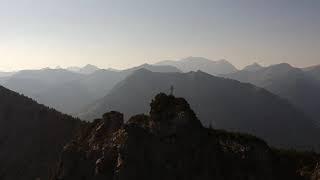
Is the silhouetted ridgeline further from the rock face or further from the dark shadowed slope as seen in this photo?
the dark shadowed slope

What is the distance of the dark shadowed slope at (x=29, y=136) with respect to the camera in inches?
5615

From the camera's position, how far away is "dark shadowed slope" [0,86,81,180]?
143 metres

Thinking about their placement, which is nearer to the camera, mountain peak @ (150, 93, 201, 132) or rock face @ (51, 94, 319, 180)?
rock face @ (51, 94, 319, 180)

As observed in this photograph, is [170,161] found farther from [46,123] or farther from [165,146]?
[46,123]

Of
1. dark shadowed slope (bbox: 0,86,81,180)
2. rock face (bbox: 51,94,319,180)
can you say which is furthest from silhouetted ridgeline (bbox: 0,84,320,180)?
dark shadowed slope (bbox: 0,86,81,180)

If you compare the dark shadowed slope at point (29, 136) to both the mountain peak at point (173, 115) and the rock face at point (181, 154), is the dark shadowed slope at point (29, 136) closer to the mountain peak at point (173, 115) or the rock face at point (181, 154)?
the rock face at point (181, 154)

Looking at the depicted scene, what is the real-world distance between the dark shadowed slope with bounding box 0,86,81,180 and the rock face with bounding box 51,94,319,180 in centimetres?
6401

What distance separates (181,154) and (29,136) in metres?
106

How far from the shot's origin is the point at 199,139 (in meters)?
72.6

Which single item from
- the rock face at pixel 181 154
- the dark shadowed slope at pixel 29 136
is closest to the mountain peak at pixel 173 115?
the rock face at pixel 181 154

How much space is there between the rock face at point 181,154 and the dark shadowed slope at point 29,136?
64.0 m

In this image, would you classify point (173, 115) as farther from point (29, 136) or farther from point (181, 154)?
point (29, 136)

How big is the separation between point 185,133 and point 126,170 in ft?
36.3

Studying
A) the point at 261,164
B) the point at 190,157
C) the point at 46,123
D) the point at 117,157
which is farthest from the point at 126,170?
the point at 46,123
